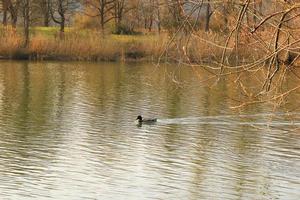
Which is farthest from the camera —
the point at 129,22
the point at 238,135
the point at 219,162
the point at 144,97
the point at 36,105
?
the point at 129,22

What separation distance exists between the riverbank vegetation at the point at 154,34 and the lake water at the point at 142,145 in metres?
0.62

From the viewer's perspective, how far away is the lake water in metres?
10.8

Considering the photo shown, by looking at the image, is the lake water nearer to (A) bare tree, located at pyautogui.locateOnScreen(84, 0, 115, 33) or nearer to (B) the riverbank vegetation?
(B) the riverbank vegetation

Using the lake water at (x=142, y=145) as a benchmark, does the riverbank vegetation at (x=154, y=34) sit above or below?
above

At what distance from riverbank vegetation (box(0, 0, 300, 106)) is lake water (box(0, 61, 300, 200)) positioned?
24.4 inches

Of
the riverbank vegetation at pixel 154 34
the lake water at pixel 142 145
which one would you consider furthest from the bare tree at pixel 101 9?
the lake water at pixel 142 145

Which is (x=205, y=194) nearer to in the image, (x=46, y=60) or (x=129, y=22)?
(x=46, y=60)

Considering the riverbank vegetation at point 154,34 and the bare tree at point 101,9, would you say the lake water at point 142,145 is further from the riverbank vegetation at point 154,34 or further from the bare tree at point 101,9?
the bare tree at point 101,9

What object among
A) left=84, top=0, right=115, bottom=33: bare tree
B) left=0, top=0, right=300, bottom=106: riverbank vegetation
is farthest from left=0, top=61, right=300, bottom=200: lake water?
left=84, top=0, right=115, bottom=33: bare tree

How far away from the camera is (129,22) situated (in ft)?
153

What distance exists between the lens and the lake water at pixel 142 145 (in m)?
10.8

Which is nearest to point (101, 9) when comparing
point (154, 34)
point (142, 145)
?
point (154, 34)

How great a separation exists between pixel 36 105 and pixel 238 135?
6.31 metres

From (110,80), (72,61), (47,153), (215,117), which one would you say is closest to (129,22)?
(72,61)
